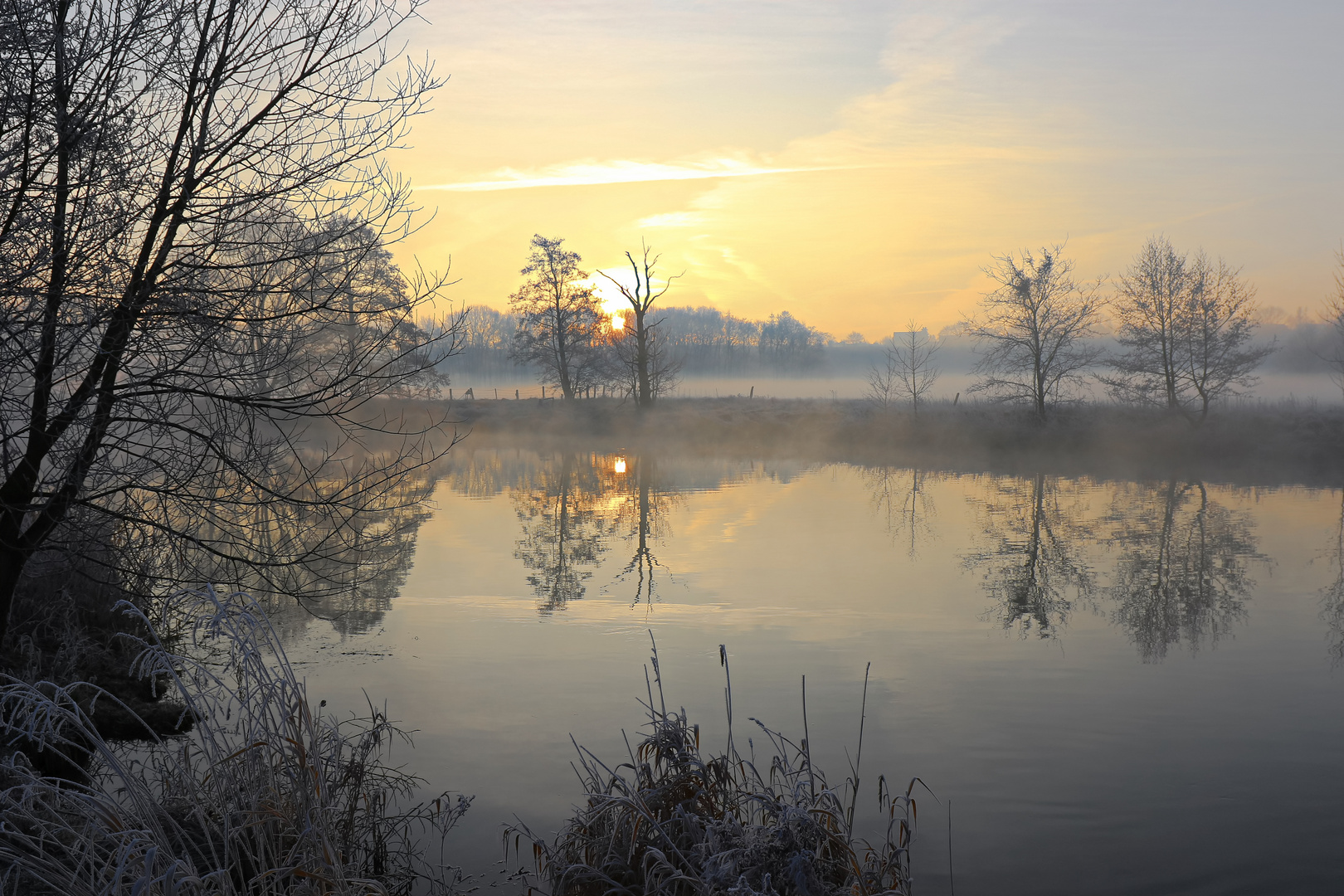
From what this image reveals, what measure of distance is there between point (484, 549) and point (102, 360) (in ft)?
38.4

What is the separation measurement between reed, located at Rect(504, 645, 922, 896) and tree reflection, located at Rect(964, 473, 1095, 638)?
752cm

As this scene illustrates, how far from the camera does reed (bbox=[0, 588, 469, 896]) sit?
3.67 meters

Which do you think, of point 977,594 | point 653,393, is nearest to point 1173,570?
point 977,594

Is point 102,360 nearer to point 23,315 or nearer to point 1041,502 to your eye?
point 23,315

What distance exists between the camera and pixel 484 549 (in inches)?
690

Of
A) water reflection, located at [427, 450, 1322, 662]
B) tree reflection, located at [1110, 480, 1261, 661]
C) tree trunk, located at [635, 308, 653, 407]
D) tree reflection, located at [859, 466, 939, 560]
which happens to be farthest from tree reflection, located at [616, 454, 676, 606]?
tree trunk, located at [635, 308, 653, 407]

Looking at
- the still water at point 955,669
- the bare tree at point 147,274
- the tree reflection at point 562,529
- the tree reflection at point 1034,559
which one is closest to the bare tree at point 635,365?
the tree reflection at point 562,529

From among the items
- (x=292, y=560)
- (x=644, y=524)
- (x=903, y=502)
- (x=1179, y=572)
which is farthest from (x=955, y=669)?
(x=903, y=502)

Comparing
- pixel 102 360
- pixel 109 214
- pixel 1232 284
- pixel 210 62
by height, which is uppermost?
pixel 1232 284

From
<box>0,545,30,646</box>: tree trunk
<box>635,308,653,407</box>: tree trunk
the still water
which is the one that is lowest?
the still water

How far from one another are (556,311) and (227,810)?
50.5 m

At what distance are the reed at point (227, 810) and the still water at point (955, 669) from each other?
0.58 meters

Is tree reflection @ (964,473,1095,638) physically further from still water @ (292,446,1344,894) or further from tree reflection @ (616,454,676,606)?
tree reflection @ (616,454,676,606)

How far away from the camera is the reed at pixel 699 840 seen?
14.6 feet
